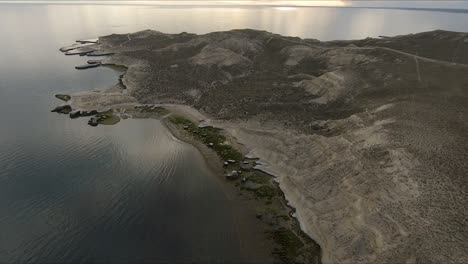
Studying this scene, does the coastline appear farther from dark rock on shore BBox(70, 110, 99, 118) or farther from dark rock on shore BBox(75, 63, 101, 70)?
dark rock on shore BBox(75, 63, 101, 70)

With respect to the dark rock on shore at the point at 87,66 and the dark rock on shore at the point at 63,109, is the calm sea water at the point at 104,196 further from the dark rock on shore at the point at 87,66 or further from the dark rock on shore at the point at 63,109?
the dark rock on shore at the point at 87,66

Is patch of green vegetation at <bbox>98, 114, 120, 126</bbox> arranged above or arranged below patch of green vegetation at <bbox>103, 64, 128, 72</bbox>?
below

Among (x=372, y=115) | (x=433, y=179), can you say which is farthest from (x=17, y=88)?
(x=433, y=179)

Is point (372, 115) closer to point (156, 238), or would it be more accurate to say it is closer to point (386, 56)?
point (386, 56)

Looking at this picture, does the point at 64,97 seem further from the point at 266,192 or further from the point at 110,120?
the point at 266,192

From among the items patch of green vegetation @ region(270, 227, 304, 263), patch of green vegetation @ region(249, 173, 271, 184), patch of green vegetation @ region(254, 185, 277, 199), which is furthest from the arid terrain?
patch of green vegetation @ region(270, 227, 304, 263)

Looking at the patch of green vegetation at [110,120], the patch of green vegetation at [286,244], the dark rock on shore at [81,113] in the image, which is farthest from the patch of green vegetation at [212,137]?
the dark rock on shore at [81,113]
